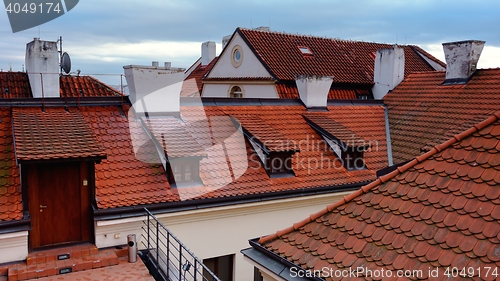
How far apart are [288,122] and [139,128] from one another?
4.49 m

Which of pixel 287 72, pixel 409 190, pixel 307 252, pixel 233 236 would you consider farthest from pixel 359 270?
pixel 287 72

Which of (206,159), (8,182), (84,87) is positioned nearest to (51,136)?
(8,182)

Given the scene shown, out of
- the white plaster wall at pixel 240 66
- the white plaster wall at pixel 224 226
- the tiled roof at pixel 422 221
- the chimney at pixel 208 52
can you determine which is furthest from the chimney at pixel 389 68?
the chimney at pixel 208 52

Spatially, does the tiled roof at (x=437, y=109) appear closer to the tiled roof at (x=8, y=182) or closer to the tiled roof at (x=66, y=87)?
the tiled roof at (x=66, y=87)

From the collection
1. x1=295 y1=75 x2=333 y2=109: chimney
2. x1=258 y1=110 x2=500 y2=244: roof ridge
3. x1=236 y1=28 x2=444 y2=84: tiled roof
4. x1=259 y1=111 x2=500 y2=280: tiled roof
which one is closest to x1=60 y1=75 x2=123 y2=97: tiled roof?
x1=295 y1=75 x2=333 y2=109: chimney

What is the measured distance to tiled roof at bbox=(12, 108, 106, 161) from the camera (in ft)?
24.5

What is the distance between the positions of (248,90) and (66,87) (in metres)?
8.53

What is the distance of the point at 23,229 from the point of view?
7.34 m

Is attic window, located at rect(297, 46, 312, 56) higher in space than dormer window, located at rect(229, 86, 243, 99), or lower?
higher

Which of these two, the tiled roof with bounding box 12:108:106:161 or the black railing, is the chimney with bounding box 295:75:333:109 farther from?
the tiled roof with bounding box 12:108:106:161

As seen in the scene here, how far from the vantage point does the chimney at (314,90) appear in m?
13.3

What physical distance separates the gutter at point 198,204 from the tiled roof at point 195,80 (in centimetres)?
1409

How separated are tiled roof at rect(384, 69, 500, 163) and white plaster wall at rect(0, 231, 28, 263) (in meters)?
9.77

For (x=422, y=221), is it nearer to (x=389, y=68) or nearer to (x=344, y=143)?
(x=344, y=143)
